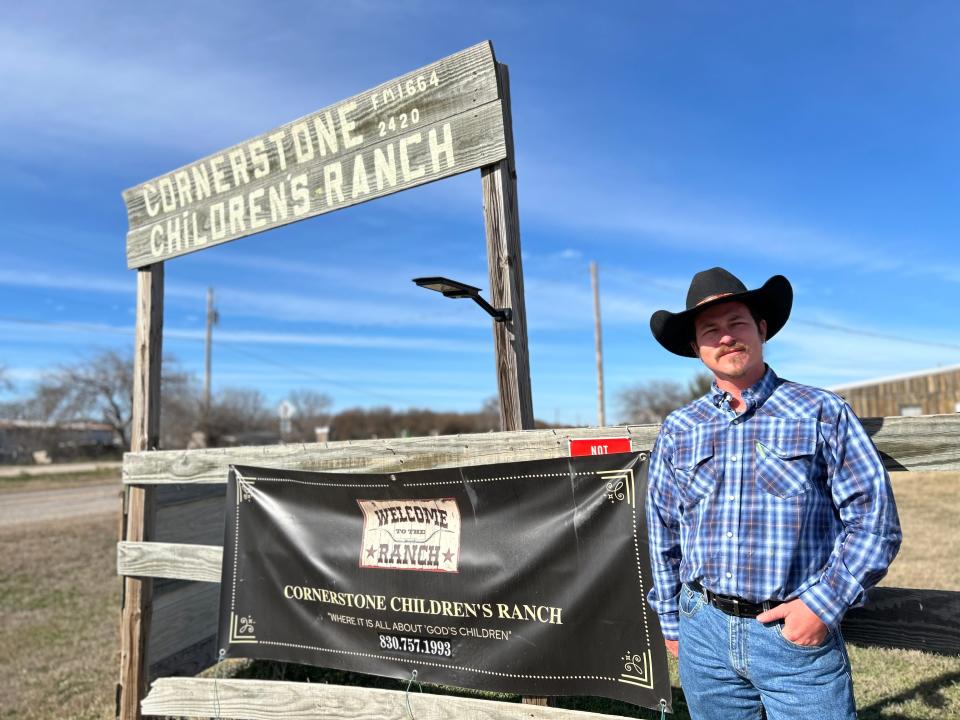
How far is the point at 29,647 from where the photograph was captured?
251 inches

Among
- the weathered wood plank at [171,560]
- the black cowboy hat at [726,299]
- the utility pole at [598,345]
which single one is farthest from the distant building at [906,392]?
the black cowboy hat at [726,299]

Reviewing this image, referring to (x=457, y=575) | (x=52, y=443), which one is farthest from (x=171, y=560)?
(x=52, y=443)

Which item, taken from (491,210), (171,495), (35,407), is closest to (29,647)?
(171,495)

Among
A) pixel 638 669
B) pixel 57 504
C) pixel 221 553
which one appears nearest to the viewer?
pixel 638 669

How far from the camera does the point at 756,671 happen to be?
79.5 inches

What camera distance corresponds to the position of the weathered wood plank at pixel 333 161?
11.2ft

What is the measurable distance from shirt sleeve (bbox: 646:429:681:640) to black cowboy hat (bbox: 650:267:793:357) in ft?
1.23

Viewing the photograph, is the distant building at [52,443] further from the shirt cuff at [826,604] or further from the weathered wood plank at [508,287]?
the shirt cuff at [826,604]

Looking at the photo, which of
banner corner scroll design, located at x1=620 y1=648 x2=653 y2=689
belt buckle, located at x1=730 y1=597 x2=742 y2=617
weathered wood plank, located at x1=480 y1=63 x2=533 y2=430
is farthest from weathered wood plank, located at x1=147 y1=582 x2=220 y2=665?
belt buckle, located at x1=730 y1=597 x2=742 y2=617

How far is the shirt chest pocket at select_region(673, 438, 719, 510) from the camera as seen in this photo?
2.15m

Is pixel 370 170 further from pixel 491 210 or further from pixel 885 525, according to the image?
pixel 885 525

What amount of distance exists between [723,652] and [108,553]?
10969 mm

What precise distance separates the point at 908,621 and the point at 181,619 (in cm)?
440

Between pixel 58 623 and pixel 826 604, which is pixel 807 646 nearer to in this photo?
pixel 826 604
